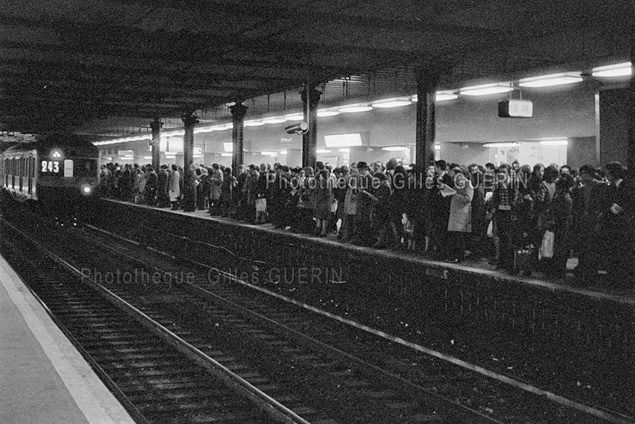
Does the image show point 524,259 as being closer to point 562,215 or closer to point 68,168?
point 562,215

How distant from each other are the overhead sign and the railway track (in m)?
5.38

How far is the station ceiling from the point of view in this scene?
11.8 metres

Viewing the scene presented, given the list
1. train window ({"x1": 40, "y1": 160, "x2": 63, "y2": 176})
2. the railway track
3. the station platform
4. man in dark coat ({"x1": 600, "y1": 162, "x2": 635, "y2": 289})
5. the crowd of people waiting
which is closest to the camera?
the station platform

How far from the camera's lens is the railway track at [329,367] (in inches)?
271

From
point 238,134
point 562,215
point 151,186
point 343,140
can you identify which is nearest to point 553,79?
point 562,215

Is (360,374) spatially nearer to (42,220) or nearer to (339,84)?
(339,84)

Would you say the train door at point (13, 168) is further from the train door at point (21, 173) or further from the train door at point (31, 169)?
the train door at point (31, 169)

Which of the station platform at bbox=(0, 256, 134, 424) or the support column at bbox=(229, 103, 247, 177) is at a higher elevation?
the support column at bbox=(229, 103, 247, 177)

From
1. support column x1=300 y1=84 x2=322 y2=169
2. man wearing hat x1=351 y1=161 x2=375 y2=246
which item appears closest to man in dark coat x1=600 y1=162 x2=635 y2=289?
man wearing hat x1=351 y1=161 x2=375 y2=246

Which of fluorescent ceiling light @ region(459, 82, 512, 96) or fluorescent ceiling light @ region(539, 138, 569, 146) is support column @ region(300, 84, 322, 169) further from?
fluorescent ceiling light @ region(539, 138, 569, 146)

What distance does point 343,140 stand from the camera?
95.0 ft

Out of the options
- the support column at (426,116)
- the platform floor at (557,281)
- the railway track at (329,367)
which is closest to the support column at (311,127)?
the support column at (426,116)

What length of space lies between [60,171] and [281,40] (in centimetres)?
1508

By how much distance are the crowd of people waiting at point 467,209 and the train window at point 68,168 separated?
31.3 feet
